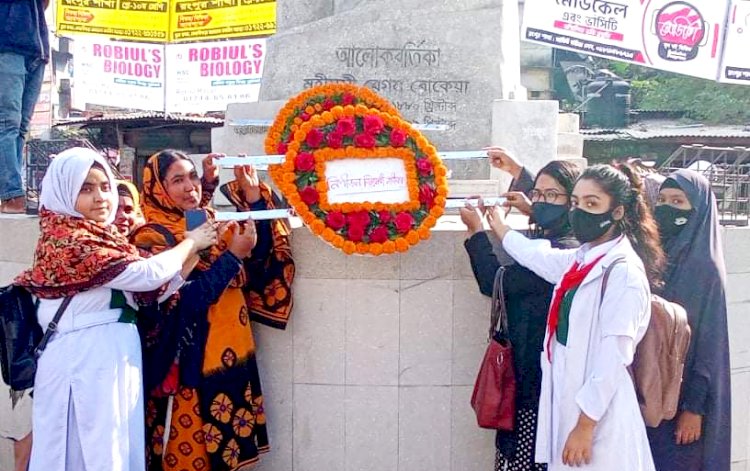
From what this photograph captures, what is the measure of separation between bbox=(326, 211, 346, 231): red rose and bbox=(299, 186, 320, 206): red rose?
9cm

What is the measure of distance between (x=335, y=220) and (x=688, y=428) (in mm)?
1719

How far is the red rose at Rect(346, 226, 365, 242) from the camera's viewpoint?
12.5ft

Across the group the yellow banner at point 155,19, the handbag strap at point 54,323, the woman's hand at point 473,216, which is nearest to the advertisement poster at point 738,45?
the yellow banner at point 155,19

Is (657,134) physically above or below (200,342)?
above

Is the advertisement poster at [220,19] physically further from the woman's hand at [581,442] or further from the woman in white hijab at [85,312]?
the woman's hand at [581,442]

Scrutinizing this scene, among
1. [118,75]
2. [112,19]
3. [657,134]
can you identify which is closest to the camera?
[112,19]

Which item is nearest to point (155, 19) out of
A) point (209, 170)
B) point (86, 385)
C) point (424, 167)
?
point (209, 170)

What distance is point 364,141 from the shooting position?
12.6 ft

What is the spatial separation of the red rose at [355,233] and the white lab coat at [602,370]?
0.93 metres

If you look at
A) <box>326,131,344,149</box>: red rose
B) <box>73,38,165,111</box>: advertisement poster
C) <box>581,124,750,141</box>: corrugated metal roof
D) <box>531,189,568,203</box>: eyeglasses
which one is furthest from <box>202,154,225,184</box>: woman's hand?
<box>581,124,750,141</box>: corrugated metal roof

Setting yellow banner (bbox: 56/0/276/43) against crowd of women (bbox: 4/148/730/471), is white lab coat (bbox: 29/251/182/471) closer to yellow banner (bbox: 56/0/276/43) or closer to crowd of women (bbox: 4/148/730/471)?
crowd of women (bbox: 4/148/730/471)

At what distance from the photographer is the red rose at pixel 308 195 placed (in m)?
3.79

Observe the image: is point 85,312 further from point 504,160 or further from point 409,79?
point 409,79

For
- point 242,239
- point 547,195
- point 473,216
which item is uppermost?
point 547,195
